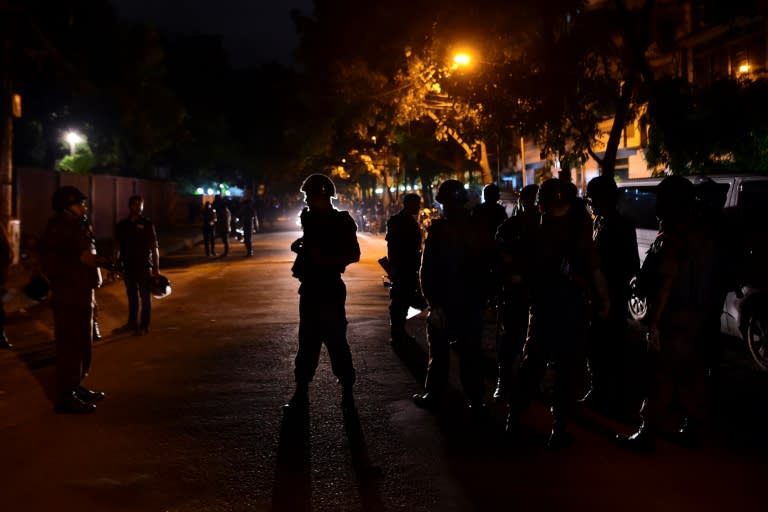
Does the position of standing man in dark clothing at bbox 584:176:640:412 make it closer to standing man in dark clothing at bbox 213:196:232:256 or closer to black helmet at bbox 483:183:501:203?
black helmet at bbox 483:183:501:203

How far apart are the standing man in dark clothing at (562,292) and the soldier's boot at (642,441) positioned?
0.41 m

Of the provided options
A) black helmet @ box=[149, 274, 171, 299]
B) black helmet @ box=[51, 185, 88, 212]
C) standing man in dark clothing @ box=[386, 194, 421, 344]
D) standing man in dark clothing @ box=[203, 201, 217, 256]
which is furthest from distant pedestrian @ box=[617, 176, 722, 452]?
standing man in dark clothing @ box=[203, 201, 217, 256]

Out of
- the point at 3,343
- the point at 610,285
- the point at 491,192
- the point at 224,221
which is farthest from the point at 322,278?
the point at 224,221

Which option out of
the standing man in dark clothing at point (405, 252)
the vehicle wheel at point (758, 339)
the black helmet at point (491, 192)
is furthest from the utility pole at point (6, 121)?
the vehicle wheel at point (758, 339)

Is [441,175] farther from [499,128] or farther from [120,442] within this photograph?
[120,442]

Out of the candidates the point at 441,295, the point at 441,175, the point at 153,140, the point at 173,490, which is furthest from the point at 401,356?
the point at 441,175

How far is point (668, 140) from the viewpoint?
14.3 m

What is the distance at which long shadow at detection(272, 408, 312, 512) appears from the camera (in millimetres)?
4394

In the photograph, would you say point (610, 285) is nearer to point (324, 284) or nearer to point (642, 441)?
point (642, 441)

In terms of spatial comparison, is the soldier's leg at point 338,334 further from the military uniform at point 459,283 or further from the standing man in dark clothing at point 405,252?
the standing man in dark clothing at point 405,252

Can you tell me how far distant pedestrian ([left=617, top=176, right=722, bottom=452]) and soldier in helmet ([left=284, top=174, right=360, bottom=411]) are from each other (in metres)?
2.26

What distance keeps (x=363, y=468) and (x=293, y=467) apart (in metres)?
0.45

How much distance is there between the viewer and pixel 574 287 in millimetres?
5195

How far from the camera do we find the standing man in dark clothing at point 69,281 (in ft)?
20.2
